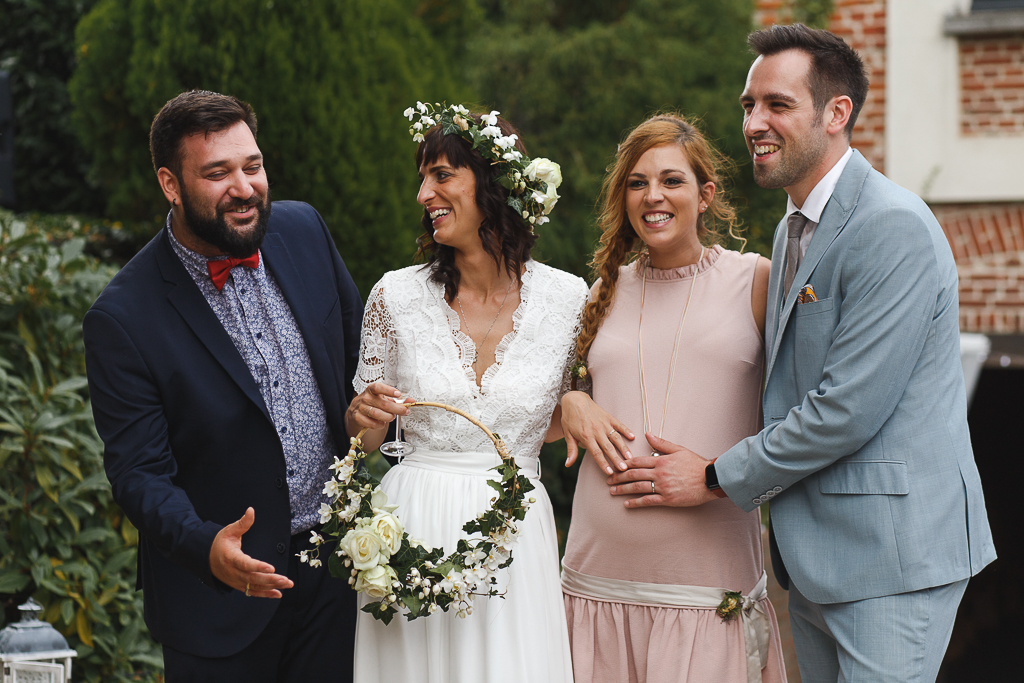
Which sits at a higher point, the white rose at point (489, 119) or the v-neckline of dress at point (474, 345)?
the white rose at point (489, 119)

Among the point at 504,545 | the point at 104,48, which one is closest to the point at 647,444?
the point at 504,545

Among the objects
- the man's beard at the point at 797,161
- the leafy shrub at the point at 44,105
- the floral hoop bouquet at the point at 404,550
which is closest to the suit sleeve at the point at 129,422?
the floral hoop bouquet at the point at 404,550

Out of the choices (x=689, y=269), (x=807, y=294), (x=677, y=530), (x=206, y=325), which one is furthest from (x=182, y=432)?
(x=807, y=294)

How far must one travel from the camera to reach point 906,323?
2.48 metres

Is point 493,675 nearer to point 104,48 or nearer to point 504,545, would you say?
point 504,545

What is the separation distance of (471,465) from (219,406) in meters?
0.71

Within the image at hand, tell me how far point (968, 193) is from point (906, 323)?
536 cm

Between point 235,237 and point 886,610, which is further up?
point 235,237

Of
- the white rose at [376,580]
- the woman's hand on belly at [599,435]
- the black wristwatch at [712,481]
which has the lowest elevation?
the white rose at [376,580]

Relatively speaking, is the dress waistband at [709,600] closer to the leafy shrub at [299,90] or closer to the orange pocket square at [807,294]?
the orange pocket square at [807,294]

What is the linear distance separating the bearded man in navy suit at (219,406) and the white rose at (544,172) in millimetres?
775

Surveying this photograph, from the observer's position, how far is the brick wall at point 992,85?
709 centimetres

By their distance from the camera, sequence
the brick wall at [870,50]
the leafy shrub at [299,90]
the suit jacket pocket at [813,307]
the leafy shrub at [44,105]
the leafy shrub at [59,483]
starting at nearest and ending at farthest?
the suit jacket pocket at [813,307] < the leafy shrub at [59,483] < the leafy shrub at [299,90] < the brick wall at [870,50] < the leafy shrub at [44,105]

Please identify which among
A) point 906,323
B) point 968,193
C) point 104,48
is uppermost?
point 104,48
